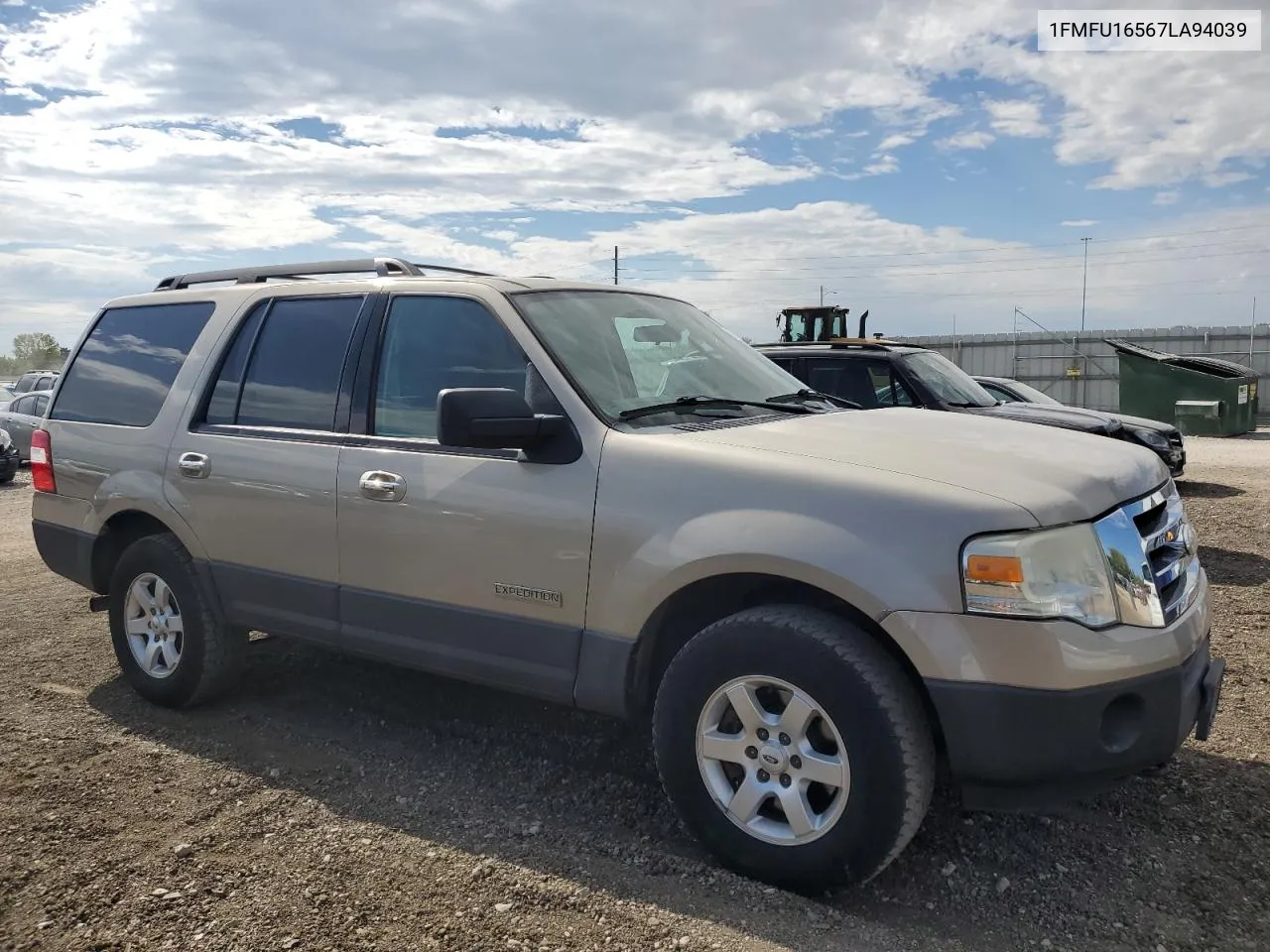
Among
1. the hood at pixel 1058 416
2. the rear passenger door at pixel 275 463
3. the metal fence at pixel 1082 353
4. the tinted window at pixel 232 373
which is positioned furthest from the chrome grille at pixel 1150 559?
the metal fence at pixel 1082 353

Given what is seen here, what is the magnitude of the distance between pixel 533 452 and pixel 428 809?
4.44 ft

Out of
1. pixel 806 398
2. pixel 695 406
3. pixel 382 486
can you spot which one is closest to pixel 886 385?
pixel 806 398

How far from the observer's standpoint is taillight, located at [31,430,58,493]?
5020mm

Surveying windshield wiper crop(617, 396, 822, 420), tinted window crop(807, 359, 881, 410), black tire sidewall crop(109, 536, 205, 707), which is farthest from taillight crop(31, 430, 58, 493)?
tinted window crop(807, 359, 881, 410)

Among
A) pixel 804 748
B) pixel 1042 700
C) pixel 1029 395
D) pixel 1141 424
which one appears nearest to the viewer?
pixel 1042 700

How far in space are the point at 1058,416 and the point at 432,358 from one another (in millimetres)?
6588

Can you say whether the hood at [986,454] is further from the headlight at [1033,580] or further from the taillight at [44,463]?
the taillight at [44,463]

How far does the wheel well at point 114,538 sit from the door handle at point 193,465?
1.59ft

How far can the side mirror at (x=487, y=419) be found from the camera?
3105mm

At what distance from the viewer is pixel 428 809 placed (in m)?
3.56

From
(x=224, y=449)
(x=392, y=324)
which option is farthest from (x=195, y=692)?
→ (x=392, y=324)

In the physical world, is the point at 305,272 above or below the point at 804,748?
above

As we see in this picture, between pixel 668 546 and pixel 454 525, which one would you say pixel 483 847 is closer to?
pixel 454 525

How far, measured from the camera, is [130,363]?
4.86 m
